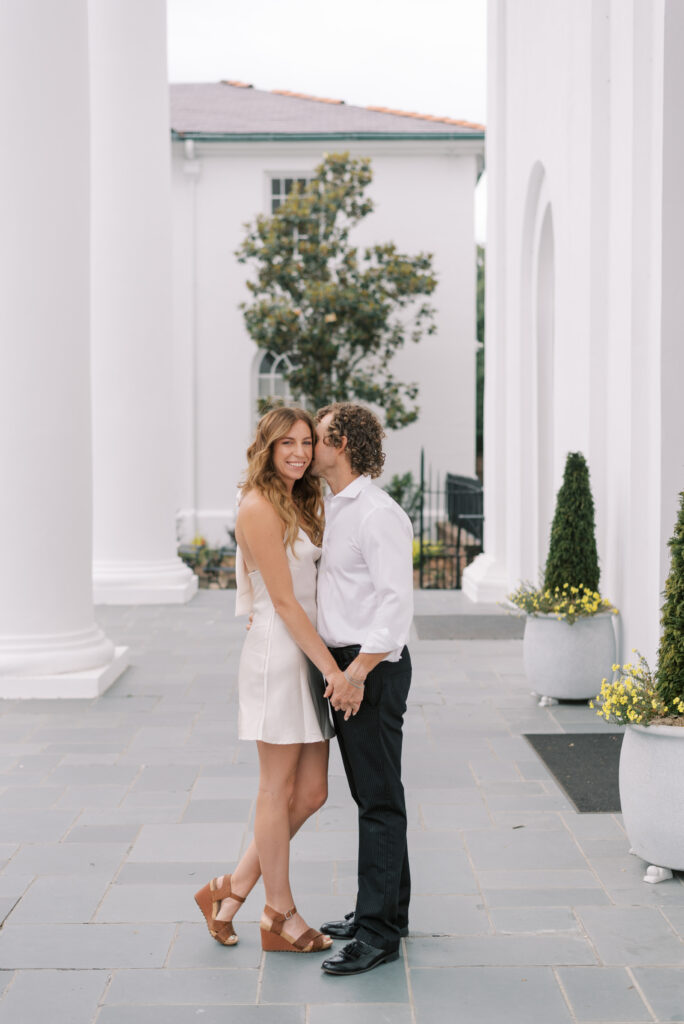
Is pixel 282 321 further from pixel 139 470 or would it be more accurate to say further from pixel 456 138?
pixel 139 470

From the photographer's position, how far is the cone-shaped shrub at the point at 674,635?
14.8 feet

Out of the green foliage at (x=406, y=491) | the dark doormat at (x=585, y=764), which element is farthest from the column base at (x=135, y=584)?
the green foliage at (x=406, y=491)

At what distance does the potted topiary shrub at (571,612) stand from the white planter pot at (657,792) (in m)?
2.95

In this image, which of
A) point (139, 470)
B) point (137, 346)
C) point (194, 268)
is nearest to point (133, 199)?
point (137, 346)

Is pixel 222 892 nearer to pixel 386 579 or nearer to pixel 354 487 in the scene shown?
pixel 386 579

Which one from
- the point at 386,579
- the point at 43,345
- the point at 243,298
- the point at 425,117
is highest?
the point at 425,117

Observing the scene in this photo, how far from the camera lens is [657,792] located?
440cm

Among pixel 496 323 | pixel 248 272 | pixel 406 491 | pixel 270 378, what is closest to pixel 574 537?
pixel 496 323

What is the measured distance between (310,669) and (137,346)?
9.53m

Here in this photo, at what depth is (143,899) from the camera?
4281mm

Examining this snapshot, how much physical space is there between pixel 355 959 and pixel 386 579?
4.08 ft

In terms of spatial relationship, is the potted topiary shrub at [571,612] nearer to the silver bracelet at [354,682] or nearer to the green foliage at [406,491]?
the silver bracelet at [354,682]

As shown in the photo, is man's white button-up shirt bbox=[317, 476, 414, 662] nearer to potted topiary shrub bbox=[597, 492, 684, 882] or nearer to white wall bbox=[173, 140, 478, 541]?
potted topiary shrub bbox=[597, 492, 684, 882]

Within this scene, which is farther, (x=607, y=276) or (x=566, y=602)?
(x=607, y=276)
